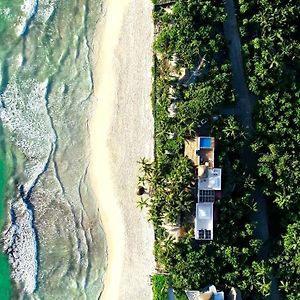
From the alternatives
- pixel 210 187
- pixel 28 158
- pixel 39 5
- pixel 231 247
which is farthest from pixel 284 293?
pixel 39 5

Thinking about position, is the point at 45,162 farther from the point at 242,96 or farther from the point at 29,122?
the point at 242,96

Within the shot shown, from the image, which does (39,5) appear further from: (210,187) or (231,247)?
(231,247)

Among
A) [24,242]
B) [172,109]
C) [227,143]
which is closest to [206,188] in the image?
[227,143]

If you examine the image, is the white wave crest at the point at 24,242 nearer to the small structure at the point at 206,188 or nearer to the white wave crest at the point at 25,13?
the small structure at the point at 206,188

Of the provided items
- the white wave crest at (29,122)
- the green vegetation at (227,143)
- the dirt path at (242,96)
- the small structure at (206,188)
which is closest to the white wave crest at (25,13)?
the white wave crest at (29,122)

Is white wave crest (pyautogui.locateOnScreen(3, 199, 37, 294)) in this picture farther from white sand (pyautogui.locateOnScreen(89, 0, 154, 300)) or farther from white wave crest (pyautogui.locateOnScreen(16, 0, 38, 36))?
white wave crest (pyautogui.locateOnScreen(16, 0, 38, 36))

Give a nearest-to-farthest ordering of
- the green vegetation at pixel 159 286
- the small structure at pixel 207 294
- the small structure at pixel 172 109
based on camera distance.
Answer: the small structure at pixel 207 294 → the green vegetation at pixel 159 286 → the small structure at pixel 172 109

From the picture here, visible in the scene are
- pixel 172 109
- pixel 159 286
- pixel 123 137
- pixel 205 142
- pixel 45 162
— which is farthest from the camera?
pixel 45 162
